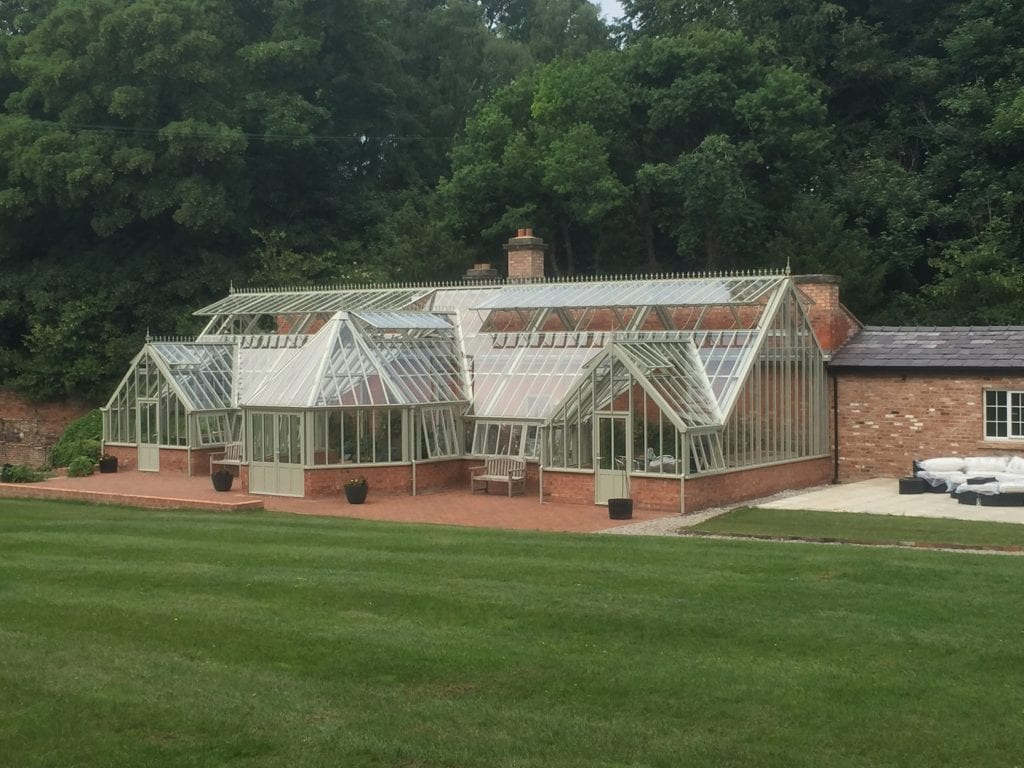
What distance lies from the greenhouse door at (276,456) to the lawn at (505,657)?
27.8 ft

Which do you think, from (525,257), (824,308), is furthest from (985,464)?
(525,257)

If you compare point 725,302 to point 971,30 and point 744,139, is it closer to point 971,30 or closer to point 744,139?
point 744,139

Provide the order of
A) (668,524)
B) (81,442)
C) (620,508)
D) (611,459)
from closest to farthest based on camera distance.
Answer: (668,524), (620,508), (611,459), (81,442)

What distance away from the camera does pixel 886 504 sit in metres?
20.7

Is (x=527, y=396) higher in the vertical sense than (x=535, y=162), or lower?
lower

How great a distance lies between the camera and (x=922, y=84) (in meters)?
38.5

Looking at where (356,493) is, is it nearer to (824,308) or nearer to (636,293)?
(636,293)

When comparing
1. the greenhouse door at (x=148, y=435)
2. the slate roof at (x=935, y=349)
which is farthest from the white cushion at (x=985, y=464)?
the greenhouse door at (x=148, y=435)

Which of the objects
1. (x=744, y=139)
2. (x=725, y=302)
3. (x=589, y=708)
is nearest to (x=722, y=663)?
(x=589, y=708)

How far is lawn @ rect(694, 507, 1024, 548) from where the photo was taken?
1650 cm

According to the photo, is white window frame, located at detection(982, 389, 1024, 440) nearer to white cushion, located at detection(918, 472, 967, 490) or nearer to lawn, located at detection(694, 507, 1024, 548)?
→ white cushion, located at detection(918, 472, 967, 490)

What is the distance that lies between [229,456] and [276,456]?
384 centimetres

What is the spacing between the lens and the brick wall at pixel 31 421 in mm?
36562

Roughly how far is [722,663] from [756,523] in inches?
376
